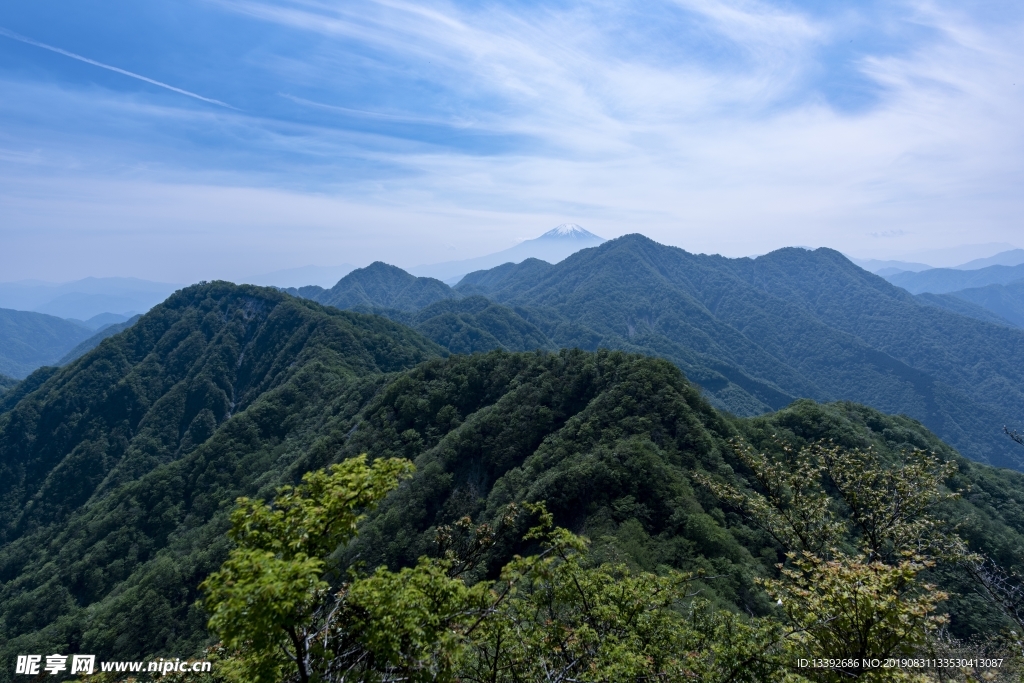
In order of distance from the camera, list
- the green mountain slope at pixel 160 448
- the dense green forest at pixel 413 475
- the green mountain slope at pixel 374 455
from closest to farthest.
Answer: the dense green forest at pixel 413 475
the green mountain slope at pixel 374 455
the green mountain slope at pixel 160 448

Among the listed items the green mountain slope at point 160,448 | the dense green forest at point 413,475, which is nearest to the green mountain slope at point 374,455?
the dense green forest at point 413,475

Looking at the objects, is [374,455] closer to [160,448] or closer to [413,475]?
[413,475]

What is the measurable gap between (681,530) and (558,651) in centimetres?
3207

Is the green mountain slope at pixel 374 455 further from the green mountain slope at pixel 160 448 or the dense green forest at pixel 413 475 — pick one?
the green mountain slope at pixel 160 448

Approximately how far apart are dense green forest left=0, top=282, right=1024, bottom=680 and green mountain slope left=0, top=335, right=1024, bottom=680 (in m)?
0.36

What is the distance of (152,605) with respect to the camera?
6575 cm

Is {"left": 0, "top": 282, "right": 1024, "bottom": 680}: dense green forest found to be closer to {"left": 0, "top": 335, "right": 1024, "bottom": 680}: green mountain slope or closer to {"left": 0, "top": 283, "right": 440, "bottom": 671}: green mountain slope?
{"left": 0, "top": 335, "right": 1024, "bottom": 680}: green mountain slope

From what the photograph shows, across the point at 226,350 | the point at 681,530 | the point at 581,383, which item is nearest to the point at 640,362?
the point at 581,383

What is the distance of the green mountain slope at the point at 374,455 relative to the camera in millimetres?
47781

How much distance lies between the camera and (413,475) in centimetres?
1450

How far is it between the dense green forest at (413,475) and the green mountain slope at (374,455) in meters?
0.36

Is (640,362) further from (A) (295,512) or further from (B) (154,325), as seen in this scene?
(B) (154,325)

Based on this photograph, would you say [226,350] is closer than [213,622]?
No

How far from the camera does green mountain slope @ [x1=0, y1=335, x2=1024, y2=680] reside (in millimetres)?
47781
